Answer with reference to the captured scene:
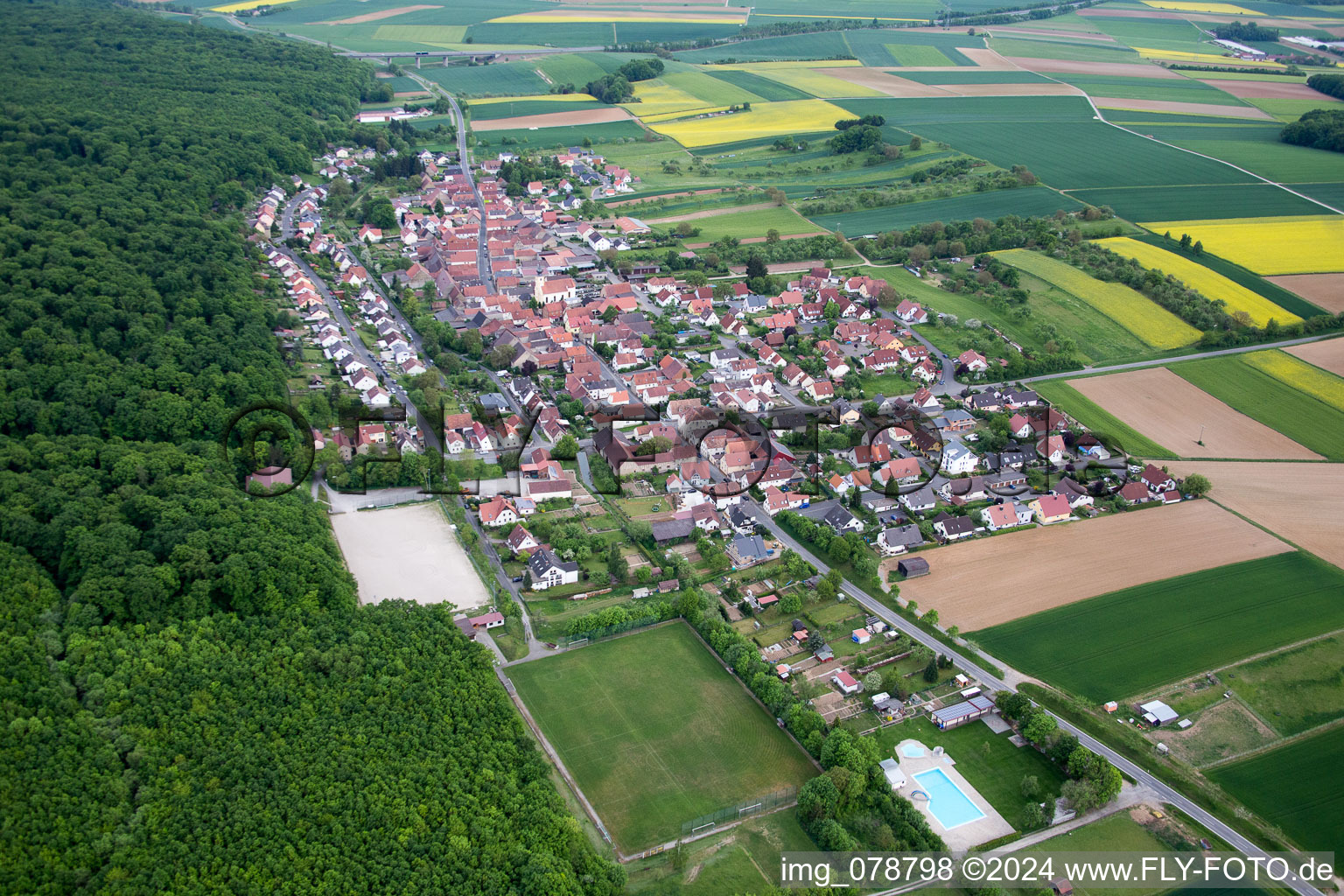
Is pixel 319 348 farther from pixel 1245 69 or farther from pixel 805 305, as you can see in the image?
pixel 1245 69

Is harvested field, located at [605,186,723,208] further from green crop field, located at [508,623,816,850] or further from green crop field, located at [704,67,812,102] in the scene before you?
green crop field, located at [508,623,816,850]

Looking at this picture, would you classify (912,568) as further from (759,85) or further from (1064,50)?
(1064,50)

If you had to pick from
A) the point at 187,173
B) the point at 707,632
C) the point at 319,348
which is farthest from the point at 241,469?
the point at 187,173

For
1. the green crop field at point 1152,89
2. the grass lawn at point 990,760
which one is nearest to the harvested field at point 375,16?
the green crop field at point 1152,89

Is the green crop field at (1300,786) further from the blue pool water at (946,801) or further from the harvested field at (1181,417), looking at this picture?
the harvested field at (1181,417)

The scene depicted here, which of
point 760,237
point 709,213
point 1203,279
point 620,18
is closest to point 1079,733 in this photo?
point 1203,279

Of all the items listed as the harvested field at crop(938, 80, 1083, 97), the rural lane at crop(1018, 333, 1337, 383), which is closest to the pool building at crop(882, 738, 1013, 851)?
the rural lane at crop(1018, 333, 1337, 383)
